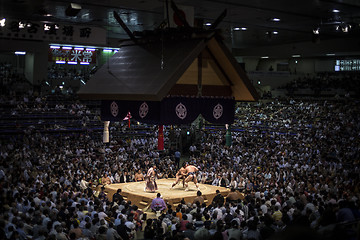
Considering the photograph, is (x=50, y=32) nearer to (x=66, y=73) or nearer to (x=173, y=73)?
(x=173, y=73)

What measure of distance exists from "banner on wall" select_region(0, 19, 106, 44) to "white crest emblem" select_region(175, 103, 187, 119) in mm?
7177

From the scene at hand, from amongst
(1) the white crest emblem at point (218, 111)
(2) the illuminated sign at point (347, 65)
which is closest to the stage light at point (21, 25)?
(1) the white crest emblem at point (218, 111)

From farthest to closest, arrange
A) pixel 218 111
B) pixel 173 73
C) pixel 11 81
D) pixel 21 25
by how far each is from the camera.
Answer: pixel 11 81, pixel 21 25, pixel 218 111, pixel 173 73

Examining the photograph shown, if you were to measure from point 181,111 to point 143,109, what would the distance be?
27.4 inches

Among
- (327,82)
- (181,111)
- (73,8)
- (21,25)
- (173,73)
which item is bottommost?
(181,111)

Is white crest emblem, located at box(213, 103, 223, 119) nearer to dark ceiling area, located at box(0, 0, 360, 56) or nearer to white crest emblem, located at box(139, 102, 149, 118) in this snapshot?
white crest emblem, located at box(139, 102, 149, 118)

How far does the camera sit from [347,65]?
22453 millimetres

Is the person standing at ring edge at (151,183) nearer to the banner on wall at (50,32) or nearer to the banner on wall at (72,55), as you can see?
the banner on wall at (50,32)

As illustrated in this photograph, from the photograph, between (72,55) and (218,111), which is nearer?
(218,111)

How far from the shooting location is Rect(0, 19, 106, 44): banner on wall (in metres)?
12.8

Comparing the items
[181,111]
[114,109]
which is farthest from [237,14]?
[181,111]

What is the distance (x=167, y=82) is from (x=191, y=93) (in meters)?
0.88

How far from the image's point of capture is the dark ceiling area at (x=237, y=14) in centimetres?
1277

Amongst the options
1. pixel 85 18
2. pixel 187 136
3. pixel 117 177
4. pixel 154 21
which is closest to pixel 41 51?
pixel 85 18
